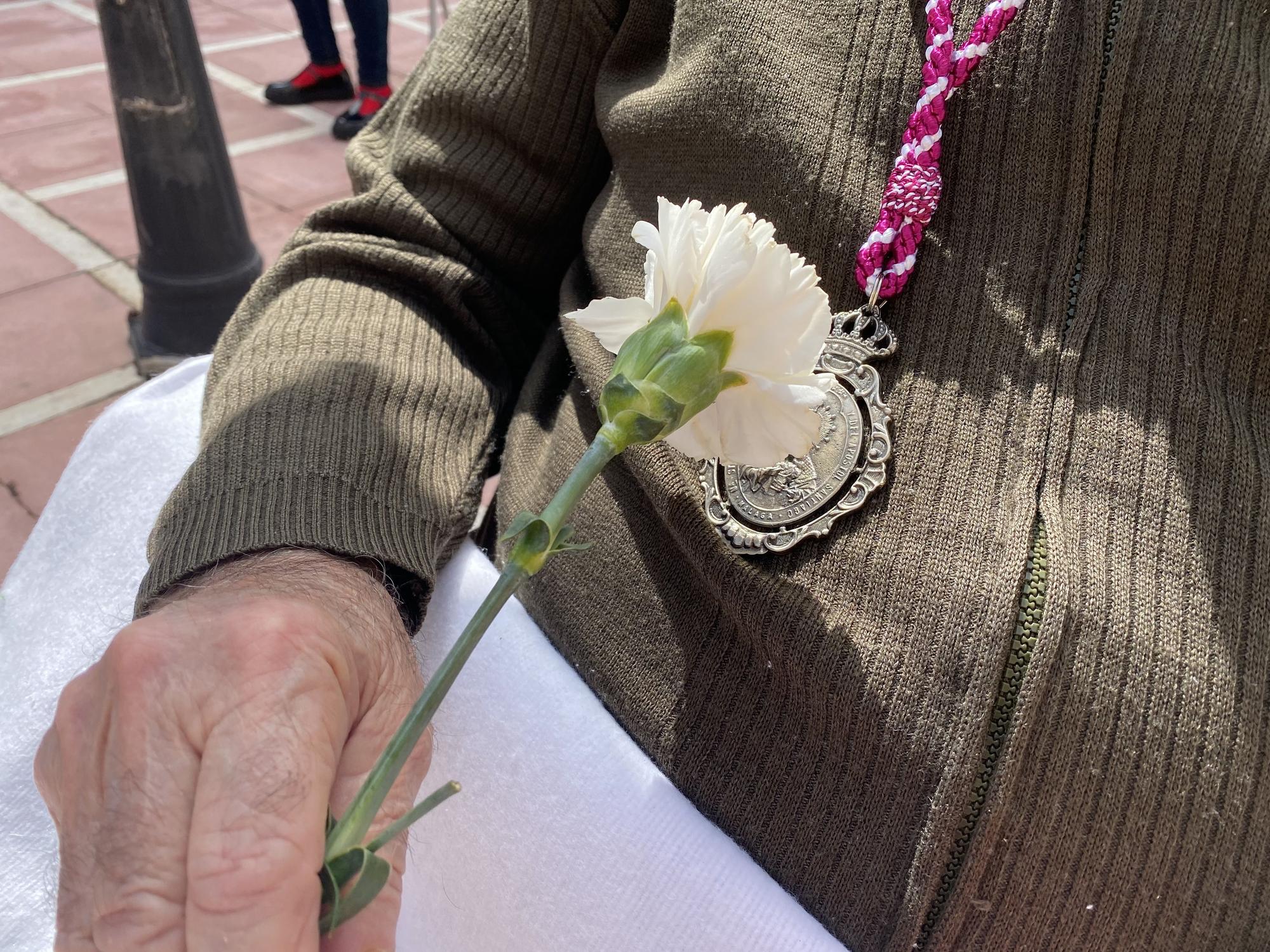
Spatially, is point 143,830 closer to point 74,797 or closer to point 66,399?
point 74,797

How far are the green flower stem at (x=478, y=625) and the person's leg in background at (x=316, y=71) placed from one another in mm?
3913

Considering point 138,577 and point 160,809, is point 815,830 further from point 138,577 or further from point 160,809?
point 138,577

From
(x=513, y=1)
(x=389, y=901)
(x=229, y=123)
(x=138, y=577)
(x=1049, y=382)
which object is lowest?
(x=229, y=123)

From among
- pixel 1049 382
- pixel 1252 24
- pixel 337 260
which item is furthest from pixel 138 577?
pixel 1252 24

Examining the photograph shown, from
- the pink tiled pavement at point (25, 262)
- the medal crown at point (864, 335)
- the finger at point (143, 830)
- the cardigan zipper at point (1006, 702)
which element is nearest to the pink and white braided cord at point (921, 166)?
the medal crown at point (864, 335)

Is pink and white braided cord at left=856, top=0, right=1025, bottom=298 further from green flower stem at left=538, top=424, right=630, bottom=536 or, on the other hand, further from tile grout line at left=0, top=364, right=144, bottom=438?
tile grout line at left=0, top=364, right=144, bottom=438

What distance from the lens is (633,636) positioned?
30.2 inches

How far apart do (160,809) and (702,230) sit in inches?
15.3

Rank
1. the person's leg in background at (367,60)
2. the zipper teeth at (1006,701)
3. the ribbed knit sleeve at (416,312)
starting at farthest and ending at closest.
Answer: the person's leg in background at (367,60), the ribbed knit sleeve at (416,312), the zipper teeth at (1006,701)

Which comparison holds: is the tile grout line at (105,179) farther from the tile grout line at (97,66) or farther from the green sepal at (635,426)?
the green sepal at (635,426)

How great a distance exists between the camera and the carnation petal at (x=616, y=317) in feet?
1.52

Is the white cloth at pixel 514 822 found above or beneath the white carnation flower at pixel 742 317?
beneath

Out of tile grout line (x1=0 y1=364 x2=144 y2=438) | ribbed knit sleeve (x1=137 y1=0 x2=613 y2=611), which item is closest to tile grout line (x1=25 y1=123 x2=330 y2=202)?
tile grout line (x1=0 y1=364 x2=144 y2=438)

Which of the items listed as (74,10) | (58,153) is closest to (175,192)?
(58,153)
